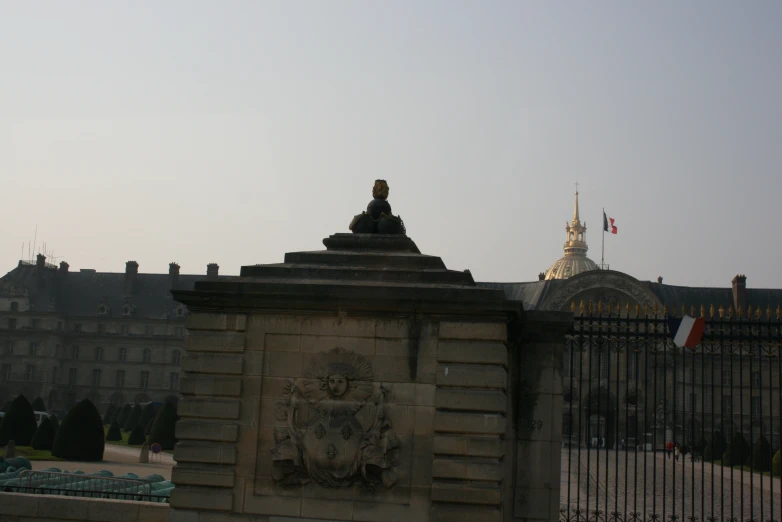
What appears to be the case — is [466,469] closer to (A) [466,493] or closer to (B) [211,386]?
(A) [466,493]

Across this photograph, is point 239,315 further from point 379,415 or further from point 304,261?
point 379,415

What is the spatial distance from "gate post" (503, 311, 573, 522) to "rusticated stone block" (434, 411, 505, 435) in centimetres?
107

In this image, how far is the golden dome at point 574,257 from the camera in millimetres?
79438

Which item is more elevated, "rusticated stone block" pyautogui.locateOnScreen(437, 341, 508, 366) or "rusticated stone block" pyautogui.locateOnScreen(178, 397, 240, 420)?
"rusticated stone block" pyautogui.locateOnScreen(437, 341, 508, 366)

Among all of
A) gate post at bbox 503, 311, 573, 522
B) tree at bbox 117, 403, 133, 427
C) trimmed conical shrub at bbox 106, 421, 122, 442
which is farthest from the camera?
tree at bbox 117, 403, 133, 427

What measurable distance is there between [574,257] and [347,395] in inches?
2918

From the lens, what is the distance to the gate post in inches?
414

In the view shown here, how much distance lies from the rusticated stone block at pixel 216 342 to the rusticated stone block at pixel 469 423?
6.74 feet

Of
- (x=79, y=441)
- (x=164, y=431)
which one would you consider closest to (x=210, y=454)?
(x=79, y=441)

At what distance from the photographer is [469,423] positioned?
950 centimetres

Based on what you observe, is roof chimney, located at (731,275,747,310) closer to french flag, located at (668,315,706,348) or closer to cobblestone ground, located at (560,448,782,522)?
cobblestone ground, located at (560,448,782,522)

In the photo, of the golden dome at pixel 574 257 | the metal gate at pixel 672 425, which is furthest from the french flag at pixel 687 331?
the golden dome at pixel 574 257

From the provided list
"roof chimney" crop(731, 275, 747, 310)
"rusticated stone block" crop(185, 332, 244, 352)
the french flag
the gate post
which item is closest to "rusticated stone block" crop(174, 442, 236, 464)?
"rusticated stone block" crop(185, 332, 244, 352)

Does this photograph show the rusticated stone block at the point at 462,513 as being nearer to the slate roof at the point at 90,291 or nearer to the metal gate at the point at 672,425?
the metal gate at the point at 672,425
